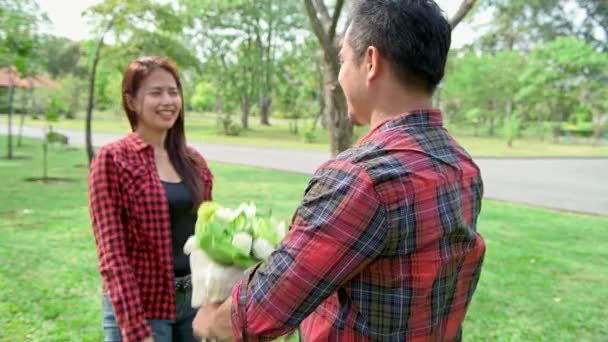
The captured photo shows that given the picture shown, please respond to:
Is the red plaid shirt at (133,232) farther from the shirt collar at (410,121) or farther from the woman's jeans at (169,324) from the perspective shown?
the shirt collar at (410,121)

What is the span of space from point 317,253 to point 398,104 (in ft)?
1.28

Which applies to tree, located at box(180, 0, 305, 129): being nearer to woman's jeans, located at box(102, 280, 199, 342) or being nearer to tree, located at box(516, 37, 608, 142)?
tree, located at box(516, 37, 608, 142)

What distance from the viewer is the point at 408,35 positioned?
45.5 inches

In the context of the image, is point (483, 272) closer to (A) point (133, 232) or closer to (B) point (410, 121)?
(A) point (133, 232)

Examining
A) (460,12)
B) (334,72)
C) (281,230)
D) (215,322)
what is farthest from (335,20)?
(215,322)

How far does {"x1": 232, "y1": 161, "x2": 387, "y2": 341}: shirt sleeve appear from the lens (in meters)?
1.08

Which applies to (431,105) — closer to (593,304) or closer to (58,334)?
(58,334)

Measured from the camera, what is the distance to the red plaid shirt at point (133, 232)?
2.00 m

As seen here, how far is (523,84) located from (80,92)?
98.3ft

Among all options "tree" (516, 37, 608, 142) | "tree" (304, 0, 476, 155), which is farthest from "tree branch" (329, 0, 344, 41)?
"tree" (516, 37, 608, 142)

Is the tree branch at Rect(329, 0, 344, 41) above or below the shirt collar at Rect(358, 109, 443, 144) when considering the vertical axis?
above

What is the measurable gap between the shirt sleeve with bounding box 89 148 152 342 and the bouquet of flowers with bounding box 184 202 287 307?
58cm

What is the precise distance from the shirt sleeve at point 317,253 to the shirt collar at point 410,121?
0.16 meters

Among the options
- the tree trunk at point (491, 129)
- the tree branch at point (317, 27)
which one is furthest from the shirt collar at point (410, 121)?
the tree trunk at point (491, 129)
